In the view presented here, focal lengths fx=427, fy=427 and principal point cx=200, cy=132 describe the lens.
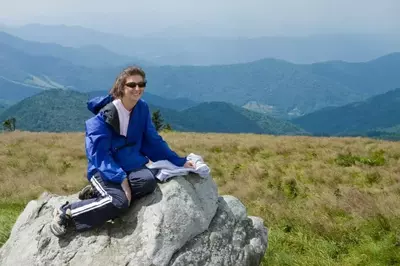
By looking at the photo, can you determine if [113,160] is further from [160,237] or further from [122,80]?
[160,237]

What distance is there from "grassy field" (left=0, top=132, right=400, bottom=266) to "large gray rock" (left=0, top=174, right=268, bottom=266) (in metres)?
1.37

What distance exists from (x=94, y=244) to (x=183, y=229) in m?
1.17

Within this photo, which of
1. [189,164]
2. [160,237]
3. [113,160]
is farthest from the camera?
[189,164]

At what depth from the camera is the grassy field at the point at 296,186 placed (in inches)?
301

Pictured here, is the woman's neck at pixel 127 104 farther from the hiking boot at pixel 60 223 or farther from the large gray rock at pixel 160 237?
the hiking boot at pixel 60 223

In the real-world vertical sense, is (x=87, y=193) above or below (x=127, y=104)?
below

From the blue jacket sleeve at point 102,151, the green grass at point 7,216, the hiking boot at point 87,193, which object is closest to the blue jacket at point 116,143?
the blue jacket sleeve at point 102,151

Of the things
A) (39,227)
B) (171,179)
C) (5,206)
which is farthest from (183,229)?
(5,206)

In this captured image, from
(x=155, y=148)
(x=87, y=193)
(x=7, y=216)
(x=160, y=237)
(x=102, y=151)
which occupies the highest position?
(x=102, y=151)

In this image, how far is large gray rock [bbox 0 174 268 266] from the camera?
17.2 feet

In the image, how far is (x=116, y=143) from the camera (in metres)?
5.67

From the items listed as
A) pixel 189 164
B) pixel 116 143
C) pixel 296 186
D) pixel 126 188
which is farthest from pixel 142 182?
pixel 296 186

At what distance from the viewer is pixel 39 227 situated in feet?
20.0

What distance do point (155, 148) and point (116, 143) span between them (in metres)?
0.83
